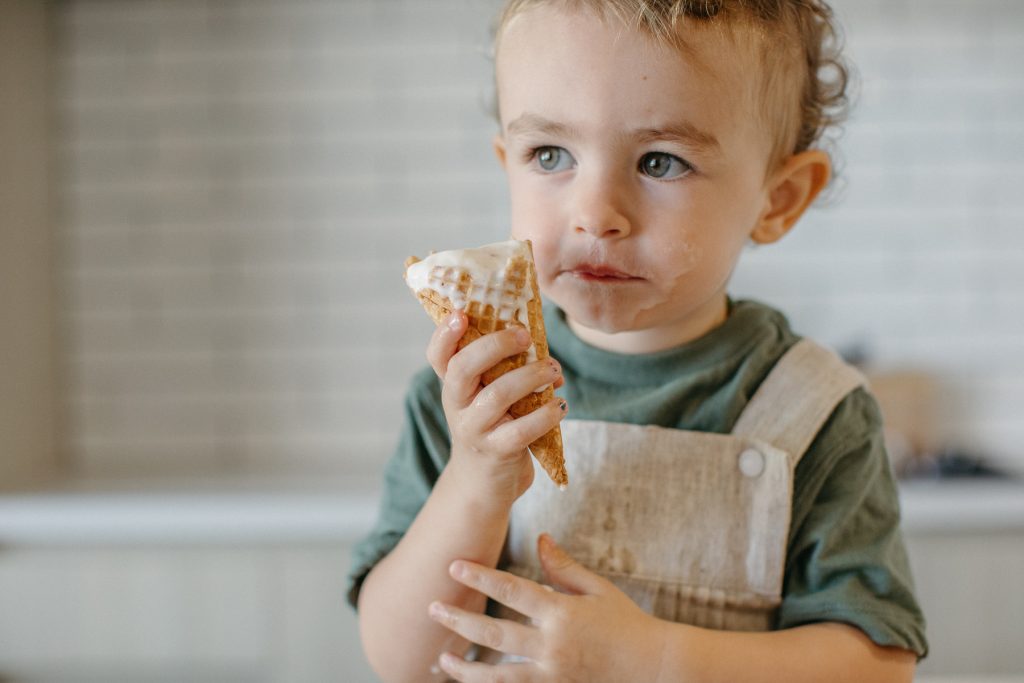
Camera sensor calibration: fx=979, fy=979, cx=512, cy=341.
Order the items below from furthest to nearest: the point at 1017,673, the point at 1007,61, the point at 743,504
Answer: the point at 1007,61, the point at 1017,673, the point at 743,504

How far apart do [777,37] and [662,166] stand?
6.7 inches

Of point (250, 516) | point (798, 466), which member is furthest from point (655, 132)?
point (250, 516)

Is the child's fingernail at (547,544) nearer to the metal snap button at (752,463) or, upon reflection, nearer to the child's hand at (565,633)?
the child's hand at (565,633)

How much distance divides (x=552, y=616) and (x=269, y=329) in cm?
162

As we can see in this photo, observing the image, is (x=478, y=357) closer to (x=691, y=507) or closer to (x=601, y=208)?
(x=601, y=208)

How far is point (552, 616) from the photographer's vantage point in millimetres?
800

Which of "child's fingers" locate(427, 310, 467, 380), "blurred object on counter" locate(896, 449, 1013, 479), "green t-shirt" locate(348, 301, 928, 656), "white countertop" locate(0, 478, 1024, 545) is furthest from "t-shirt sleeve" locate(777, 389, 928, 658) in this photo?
"blurred object on counter" locate(896, 449, 1013, 479)

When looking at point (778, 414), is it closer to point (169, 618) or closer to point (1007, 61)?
point (169, 618)

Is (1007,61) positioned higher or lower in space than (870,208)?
higher

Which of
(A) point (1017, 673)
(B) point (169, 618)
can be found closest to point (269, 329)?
(B) point (169, 618)

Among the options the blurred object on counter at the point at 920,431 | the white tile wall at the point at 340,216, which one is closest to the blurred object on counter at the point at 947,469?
the blurred object on counter at the point at 920,431

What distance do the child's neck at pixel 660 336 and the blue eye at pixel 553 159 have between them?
7.7 inches

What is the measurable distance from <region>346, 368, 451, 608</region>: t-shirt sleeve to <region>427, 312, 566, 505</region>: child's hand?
21cm

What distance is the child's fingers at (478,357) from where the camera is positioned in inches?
28.6
